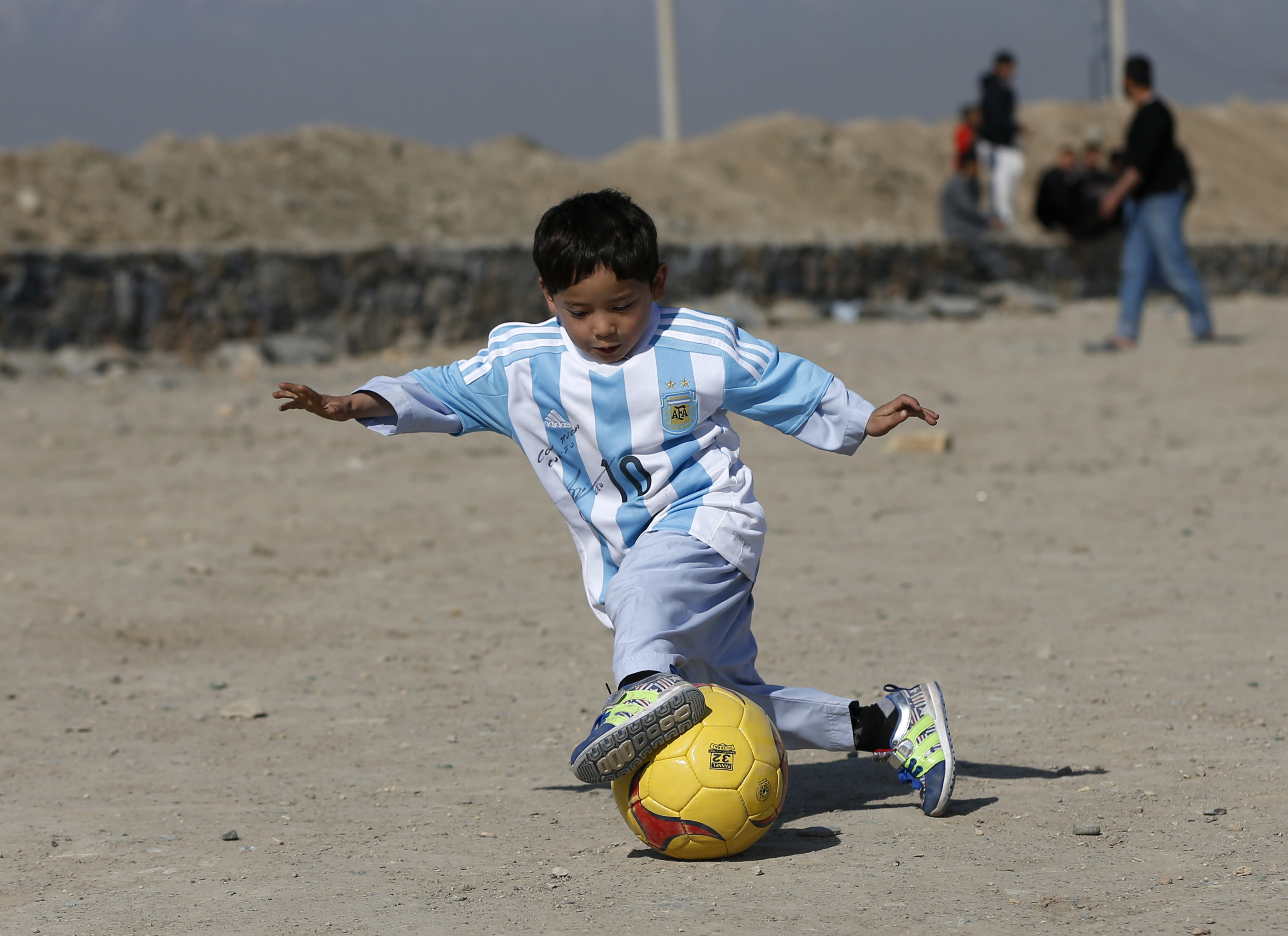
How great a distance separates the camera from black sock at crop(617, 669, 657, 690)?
2.90 meters

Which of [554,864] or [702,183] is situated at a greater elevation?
[702,183]

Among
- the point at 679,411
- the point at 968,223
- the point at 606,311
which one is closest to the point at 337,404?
the point at 606,311

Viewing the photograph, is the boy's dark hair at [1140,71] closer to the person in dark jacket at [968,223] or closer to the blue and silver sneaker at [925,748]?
the person in dark jacket at [968,223]

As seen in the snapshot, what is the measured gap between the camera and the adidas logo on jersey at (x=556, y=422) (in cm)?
318

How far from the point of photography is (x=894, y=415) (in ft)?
10.2

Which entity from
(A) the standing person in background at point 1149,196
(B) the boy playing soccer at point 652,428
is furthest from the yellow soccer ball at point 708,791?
(A) the standing person in background at point 1149,196

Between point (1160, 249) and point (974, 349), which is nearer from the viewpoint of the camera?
point (1160, 249)

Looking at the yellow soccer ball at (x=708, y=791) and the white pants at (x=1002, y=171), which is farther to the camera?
the white pants at (x=1002, y=171)

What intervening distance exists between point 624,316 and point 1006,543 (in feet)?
11.5

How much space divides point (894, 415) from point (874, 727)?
738 mm

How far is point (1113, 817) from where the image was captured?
3102mm

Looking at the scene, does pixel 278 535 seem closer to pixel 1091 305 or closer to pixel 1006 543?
pixel 1006 543

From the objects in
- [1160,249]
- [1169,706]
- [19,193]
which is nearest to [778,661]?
[1169,706]

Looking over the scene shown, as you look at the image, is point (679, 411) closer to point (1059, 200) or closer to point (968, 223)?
point (968, 223)
